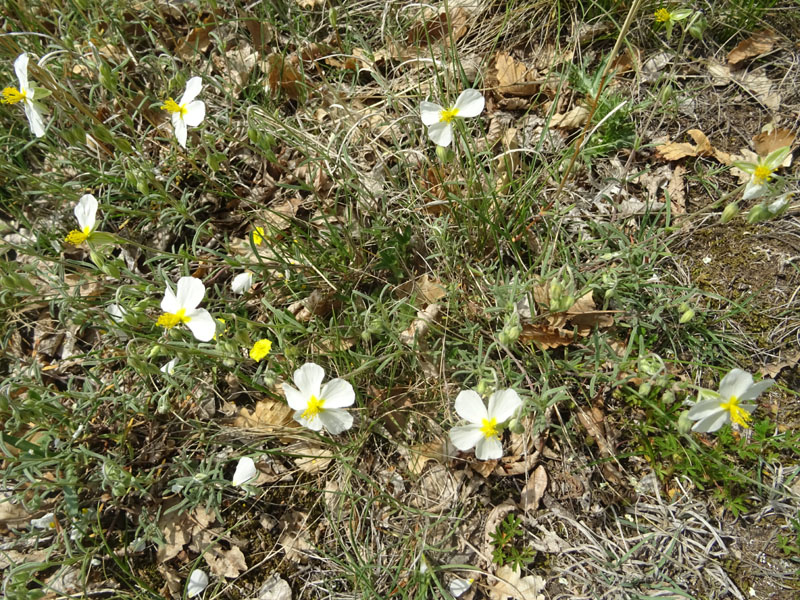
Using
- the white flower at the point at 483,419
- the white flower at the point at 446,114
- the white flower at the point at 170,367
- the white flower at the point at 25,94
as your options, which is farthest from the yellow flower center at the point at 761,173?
the white flower at the point at 25,94

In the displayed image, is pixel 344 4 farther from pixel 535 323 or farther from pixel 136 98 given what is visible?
pixel 535 323

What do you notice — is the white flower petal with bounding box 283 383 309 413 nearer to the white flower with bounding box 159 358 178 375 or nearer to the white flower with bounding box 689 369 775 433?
the white flower with bounding box 159 358 178 375

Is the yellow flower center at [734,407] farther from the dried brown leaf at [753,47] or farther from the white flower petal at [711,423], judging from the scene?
the dried brown leaf at [753,47]

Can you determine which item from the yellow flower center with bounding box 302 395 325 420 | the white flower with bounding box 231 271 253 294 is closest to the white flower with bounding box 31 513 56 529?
the white flower with bounding box 231 271 253 294

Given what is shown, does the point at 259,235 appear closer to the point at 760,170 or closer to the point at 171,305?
the point at 171,305

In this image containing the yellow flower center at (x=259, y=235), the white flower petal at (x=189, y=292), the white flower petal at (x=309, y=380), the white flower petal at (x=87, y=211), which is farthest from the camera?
the yellow flower center at (x=259, y=235)

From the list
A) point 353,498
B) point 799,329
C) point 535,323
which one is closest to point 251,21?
point 535,323
